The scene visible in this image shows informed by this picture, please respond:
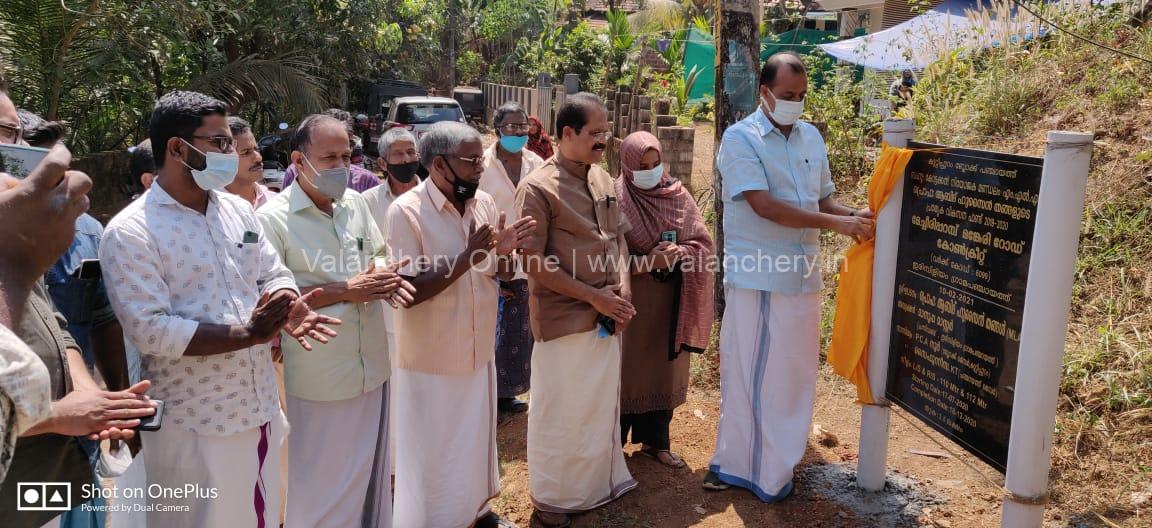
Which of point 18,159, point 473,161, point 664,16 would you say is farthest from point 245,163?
point 664,16

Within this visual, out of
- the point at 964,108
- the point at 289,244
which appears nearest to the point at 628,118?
the point at 964,108

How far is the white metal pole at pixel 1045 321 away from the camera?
2618 millimetres

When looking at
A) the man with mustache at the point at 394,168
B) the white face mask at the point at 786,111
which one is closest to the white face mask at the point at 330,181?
the man with mustache at the point at 394,168

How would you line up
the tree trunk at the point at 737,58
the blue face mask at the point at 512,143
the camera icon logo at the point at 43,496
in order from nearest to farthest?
the camera icon logo at the point at 43,496 < the tree trunk at the point at 737,58 < the blue face mask at the point at 512,143

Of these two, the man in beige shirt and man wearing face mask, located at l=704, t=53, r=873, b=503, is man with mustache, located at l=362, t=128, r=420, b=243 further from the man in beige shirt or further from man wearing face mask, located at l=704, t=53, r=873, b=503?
man wearing face mask, located at l=704, t=53, r=873, b=503

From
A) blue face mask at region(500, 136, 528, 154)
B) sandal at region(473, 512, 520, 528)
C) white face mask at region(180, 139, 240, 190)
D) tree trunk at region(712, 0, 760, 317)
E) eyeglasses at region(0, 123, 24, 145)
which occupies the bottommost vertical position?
sandal at region(473, 512, 520, 528)

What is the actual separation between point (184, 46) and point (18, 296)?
8.74 m

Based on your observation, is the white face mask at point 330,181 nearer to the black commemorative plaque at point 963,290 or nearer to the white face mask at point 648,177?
the white face mask at point 648,177

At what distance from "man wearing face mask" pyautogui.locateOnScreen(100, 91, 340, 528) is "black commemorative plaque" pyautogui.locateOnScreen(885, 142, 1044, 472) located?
2.40 m

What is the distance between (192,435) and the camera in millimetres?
2504

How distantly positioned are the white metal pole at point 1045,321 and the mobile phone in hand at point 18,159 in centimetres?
301

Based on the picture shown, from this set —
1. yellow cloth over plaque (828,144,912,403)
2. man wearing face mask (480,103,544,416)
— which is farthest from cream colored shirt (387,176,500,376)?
yellow cloth over plaque (828,144,912,403)

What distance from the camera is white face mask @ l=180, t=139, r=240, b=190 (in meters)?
2.51

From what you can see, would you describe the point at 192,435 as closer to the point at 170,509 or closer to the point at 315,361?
the point at 170,509
